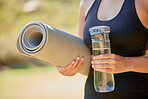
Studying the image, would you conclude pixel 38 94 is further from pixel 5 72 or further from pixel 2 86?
pixel 5 72

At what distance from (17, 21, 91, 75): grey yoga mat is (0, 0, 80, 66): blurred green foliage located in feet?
25.6

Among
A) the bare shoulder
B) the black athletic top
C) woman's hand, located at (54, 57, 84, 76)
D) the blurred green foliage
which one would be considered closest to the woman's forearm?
the black athletic top

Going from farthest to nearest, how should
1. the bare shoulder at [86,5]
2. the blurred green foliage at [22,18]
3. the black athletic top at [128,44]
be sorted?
the blurred green foliage at [22,18] < the bare shoulder at [86,5] < the black athletic top at [128,44]

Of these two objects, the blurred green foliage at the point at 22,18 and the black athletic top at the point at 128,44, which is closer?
the black athletic top at the point at 128,44

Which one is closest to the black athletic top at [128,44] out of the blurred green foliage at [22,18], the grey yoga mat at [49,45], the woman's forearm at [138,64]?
the woman's forearm at [138,64]

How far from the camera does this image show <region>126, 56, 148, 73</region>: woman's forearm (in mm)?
976

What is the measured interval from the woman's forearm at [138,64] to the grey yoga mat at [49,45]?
0.66ft

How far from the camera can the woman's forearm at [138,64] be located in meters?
0.98

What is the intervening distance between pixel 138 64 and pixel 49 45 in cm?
33

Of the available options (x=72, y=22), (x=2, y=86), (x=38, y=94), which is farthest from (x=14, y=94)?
(x=72, y=22)

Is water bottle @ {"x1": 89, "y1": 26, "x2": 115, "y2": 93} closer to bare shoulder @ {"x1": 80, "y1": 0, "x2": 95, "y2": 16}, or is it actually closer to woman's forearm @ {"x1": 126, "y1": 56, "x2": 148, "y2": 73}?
woman's forearm @ {"x1": 126, "y1": 56, "x2": 148, "y2": 73}

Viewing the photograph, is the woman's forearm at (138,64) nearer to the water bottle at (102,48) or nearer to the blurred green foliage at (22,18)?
the water bottle at (102,48)

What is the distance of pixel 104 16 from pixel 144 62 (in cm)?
26

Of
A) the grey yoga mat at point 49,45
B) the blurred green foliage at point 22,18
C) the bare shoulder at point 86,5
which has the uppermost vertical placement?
the blurred green foliage at point 22,18
